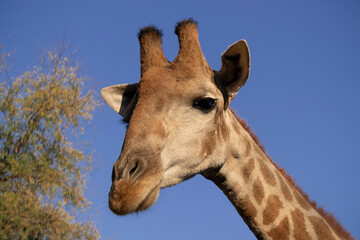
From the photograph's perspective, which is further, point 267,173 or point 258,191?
point 267,173

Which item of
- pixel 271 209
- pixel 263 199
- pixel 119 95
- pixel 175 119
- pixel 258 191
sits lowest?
pixel 271 209

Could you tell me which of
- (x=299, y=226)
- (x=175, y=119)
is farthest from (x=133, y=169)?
(x=299, y=226)

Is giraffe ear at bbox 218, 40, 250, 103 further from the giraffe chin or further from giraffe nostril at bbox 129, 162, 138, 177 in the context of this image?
the giraffe chin

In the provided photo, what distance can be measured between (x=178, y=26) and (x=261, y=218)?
8.34ft

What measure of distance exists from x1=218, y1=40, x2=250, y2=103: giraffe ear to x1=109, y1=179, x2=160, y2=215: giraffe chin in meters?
1.68

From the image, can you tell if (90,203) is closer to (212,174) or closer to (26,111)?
(26,111)

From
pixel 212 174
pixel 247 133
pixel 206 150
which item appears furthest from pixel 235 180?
pixel 247 133

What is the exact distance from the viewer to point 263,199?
404 cm

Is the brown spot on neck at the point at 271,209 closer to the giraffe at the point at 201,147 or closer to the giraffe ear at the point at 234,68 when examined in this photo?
the giraffe at the point at 201,147

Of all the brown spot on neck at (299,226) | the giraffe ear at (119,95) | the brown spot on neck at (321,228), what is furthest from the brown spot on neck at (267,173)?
the giraffe ear at (119,95)

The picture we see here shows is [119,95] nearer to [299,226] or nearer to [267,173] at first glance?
[267,173]

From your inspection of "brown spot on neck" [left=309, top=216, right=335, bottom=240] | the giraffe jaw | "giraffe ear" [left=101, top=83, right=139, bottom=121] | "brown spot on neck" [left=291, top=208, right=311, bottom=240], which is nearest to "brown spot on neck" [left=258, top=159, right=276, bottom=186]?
"brown spot on neck" [left=291, top=208, right=311, bottom=240]

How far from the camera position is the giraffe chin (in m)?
2.97

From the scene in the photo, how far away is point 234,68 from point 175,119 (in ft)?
3.40
